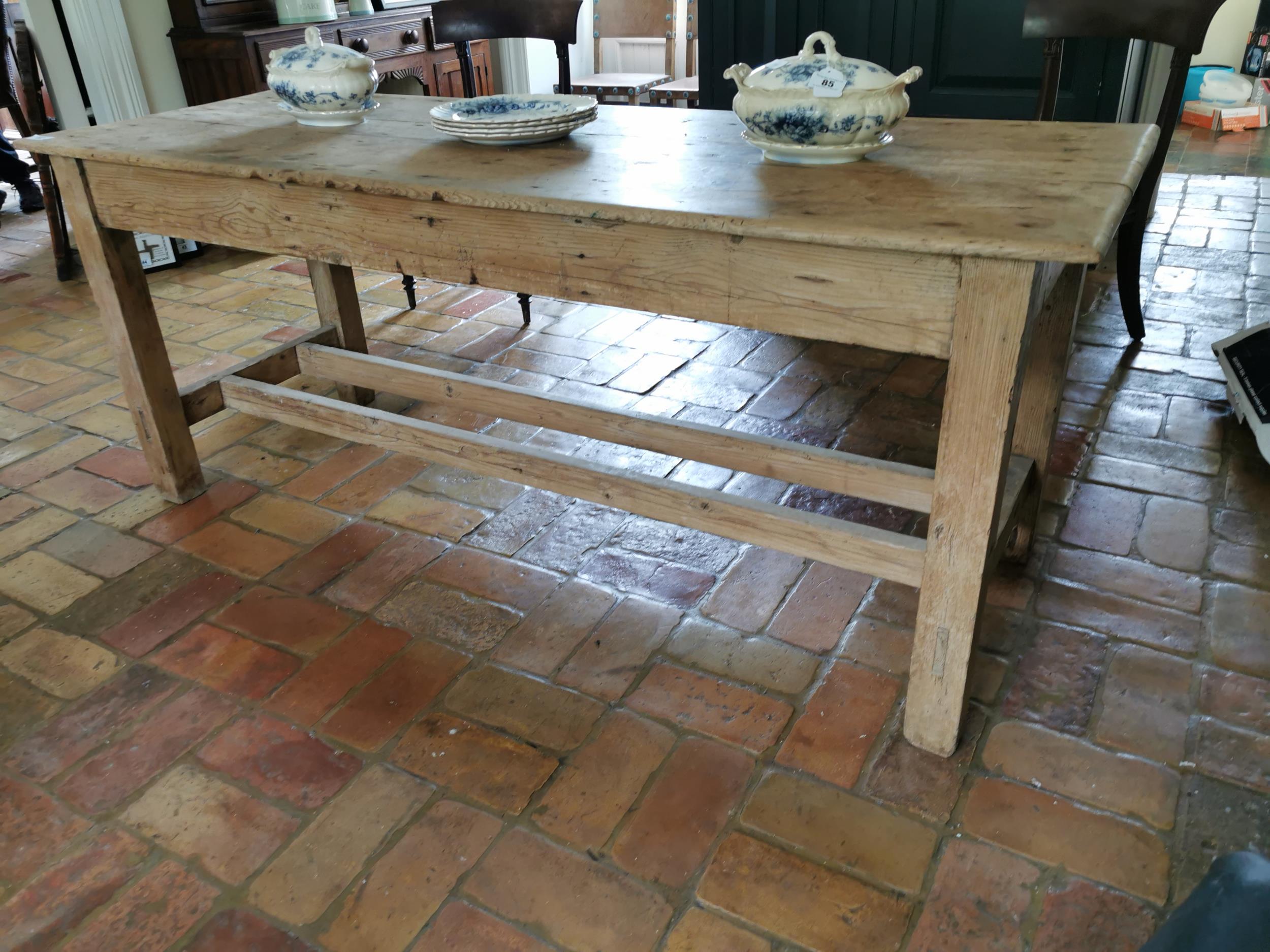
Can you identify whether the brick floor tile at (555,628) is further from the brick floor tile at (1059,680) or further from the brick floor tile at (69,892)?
the brick floor tile at (1059,680)

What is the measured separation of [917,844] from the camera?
141 cm

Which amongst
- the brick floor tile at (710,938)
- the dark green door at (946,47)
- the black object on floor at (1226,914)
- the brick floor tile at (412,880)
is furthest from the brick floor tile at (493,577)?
the dark green door at (946,47)

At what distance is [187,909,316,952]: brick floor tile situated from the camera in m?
1.30

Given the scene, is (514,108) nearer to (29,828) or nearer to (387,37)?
→ (29,828)

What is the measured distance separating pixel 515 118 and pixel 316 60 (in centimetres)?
51

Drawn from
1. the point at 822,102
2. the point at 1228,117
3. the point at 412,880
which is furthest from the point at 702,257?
the point at 1228,117

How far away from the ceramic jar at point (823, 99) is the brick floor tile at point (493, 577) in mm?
1005

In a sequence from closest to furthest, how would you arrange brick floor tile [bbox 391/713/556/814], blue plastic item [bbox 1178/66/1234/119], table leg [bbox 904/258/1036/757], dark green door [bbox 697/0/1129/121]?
table leg [bbox 904/258/1036/757] → brick floor tile [bbox 391/713/556/814] → dark green door [bbox 697/0/1129/121] → blue plastic item [bbox 1178/66/1234/119]

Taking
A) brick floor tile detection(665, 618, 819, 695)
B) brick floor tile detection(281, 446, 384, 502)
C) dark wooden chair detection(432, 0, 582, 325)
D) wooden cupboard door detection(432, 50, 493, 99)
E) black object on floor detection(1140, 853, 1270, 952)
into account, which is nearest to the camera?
black object on floor detection(1140, 853, 1270, 952)

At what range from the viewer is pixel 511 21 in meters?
2.87

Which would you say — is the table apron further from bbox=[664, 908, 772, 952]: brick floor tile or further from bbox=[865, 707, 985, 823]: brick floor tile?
bbox=[664, 908, 772, 952]: brick floor tile

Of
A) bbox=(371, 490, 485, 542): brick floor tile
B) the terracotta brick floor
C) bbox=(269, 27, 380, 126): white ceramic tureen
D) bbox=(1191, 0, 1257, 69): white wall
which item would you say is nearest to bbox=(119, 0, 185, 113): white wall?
the terracotta brick floor

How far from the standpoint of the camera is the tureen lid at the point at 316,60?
6.35 feet

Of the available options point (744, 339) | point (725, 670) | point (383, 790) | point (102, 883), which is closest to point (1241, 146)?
point (744, 339)
